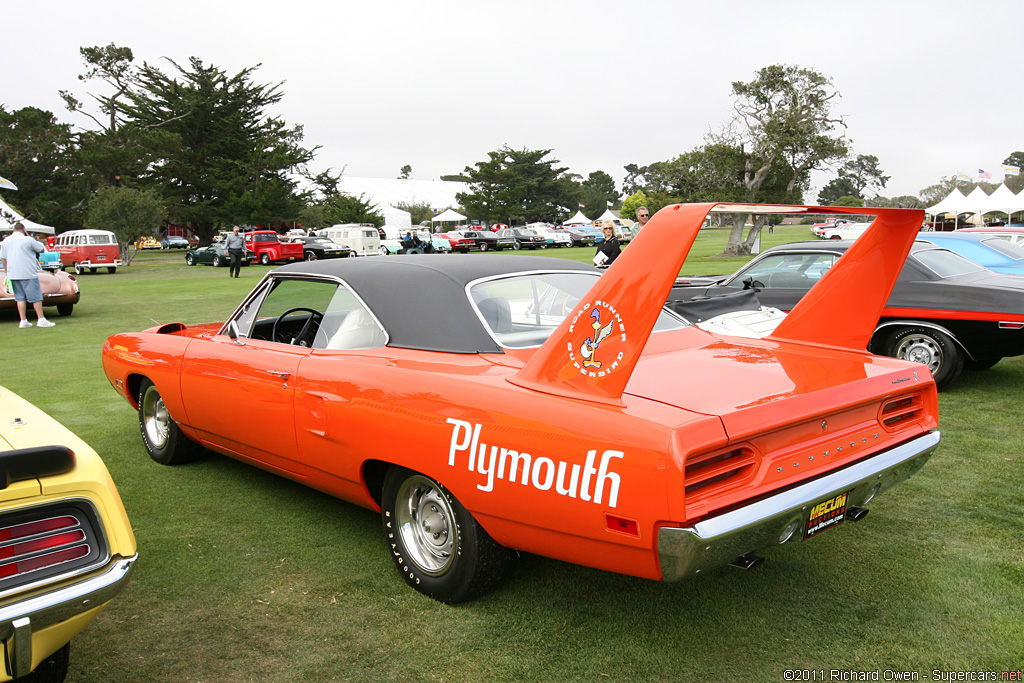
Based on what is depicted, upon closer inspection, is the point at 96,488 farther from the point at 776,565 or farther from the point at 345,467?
the point at 776,565

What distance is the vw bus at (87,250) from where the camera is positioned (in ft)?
96.5

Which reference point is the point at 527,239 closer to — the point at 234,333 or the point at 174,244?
the point at 174,244

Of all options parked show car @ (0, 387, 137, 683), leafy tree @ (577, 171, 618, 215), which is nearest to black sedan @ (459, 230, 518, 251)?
parked show car @ (0, 387, 137, 683)

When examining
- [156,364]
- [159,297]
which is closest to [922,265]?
[156,364]

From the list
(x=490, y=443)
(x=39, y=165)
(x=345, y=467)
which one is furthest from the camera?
(x=39, y=165)

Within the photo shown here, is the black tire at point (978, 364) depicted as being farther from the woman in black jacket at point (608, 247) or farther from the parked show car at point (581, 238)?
the parked show car at point (581, 238)

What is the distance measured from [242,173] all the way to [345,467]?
50.9 m

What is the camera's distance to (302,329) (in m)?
4.31

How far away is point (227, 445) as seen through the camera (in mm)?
4172

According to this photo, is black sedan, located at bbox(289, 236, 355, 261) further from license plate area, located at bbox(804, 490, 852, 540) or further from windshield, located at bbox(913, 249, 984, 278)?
license plate area, located at bbox(804, 490, 852, 540)

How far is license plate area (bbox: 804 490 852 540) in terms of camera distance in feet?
8.54

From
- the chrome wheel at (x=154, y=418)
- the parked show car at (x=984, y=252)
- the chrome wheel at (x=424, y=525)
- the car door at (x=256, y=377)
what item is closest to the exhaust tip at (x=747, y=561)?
the chrome wheel at (x=424, y=525)

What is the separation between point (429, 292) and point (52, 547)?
1.78 metres

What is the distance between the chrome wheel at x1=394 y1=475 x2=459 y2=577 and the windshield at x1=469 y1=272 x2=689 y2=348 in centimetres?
71
